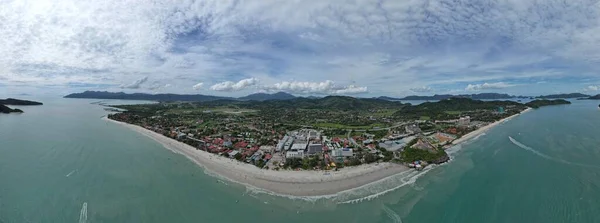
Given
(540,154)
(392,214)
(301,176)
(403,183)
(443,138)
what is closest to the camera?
(392,214)

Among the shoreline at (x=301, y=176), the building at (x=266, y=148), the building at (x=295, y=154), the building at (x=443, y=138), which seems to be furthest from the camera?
the building at (x=443, y=138)

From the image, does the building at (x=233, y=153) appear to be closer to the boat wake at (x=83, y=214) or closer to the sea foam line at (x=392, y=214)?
the boat wake at (x=83, y=214)

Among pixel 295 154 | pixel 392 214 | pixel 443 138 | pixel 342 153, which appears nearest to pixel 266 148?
pixel 295 154

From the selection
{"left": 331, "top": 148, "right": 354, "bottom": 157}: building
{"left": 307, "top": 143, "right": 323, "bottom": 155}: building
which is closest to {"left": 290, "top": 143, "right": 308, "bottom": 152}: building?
{"left": 307, "top": 143, "right": 323, "bottom": 155}: building

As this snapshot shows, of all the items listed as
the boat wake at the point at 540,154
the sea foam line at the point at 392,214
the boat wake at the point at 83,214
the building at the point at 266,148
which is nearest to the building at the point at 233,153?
the building at the point at 266,148

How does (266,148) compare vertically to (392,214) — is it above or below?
above

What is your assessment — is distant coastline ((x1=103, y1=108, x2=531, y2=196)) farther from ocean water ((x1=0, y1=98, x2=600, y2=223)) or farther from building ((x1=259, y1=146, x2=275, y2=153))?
building ((x1=259, y1=146, x2=275, y2=153))

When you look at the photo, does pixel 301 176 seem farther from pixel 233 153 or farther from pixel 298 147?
pixel 233 153

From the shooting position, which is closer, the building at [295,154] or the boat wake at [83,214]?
the boat wake at [83,214]
